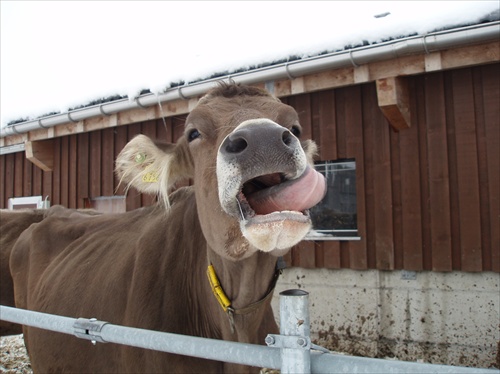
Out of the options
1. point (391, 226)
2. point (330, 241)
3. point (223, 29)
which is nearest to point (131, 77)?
point (223, 29)

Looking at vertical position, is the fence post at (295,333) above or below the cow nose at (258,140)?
below

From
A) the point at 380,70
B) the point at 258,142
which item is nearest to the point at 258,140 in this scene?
the point at 258,142

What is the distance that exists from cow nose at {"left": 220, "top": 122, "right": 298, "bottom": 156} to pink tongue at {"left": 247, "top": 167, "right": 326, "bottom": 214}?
0.13 meters

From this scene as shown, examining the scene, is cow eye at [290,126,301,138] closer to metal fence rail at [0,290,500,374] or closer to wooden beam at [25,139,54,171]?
metal fence rail at [0,290,500,374]

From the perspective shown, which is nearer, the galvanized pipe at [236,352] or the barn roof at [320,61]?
the galvanized pipe at [236,352]

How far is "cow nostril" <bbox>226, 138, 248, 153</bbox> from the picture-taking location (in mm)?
1620

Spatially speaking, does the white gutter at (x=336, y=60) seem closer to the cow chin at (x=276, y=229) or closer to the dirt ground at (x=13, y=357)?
the cow chin at (x=276, y=229)

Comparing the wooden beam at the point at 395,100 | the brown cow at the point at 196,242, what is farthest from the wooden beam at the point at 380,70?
the brown cow at the point at 196,242

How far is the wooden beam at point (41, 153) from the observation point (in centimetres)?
834

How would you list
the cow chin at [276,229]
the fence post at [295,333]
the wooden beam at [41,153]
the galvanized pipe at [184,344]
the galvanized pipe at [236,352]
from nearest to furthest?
the galvanized pipe at [236,352], the fence post at [295,333], the galvanized pipe at [184,344], the cow chin at [276,229], the wooden beam at [41,153]

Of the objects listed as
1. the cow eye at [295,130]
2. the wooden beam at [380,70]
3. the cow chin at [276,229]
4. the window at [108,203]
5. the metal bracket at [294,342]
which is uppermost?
the wooden beam at [380,70]

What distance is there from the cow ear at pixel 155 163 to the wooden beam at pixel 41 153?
6.46m

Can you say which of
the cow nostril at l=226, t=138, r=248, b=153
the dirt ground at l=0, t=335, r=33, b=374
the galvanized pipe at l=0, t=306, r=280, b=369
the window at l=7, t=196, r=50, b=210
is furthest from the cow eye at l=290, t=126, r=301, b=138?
the window at l=7, t=196, r=50, b=210

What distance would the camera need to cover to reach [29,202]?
9102mm
